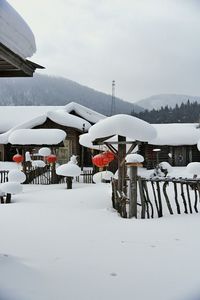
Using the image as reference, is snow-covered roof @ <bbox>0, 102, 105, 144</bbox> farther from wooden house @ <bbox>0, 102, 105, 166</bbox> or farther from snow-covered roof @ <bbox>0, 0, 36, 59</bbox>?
snow-covered roof @ <bbox>0, 0, 36, 59</bbox>

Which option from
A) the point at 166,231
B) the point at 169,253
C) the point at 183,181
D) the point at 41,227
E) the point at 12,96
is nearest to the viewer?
the point at 169,253

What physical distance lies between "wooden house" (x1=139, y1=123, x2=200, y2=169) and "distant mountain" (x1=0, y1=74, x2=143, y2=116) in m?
61.1

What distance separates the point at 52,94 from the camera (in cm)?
10650

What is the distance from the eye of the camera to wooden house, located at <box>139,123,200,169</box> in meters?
30.4

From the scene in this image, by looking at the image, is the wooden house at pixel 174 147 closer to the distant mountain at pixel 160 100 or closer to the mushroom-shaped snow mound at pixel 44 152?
the mushroom-shaped snow mound at pixel 44 152

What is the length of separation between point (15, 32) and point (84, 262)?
317 cm

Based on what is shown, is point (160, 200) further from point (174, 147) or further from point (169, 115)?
point (169, 115)

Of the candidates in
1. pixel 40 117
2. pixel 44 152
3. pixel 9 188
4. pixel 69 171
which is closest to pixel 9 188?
pixel 9 188

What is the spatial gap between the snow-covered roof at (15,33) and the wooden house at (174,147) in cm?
2730

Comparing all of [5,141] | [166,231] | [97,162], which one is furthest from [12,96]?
[166,231]

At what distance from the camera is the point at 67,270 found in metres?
3.99

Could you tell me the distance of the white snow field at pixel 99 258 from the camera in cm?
337

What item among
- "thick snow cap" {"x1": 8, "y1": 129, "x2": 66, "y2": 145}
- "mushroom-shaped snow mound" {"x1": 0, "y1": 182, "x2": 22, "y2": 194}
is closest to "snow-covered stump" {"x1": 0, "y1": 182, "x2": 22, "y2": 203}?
"mushroom-shaped snow mound" {"x1": 0, "y1": 182, "x2": 22, "y2": 194}

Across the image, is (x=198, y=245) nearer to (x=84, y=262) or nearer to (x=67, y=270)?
(x=84, y=262)
